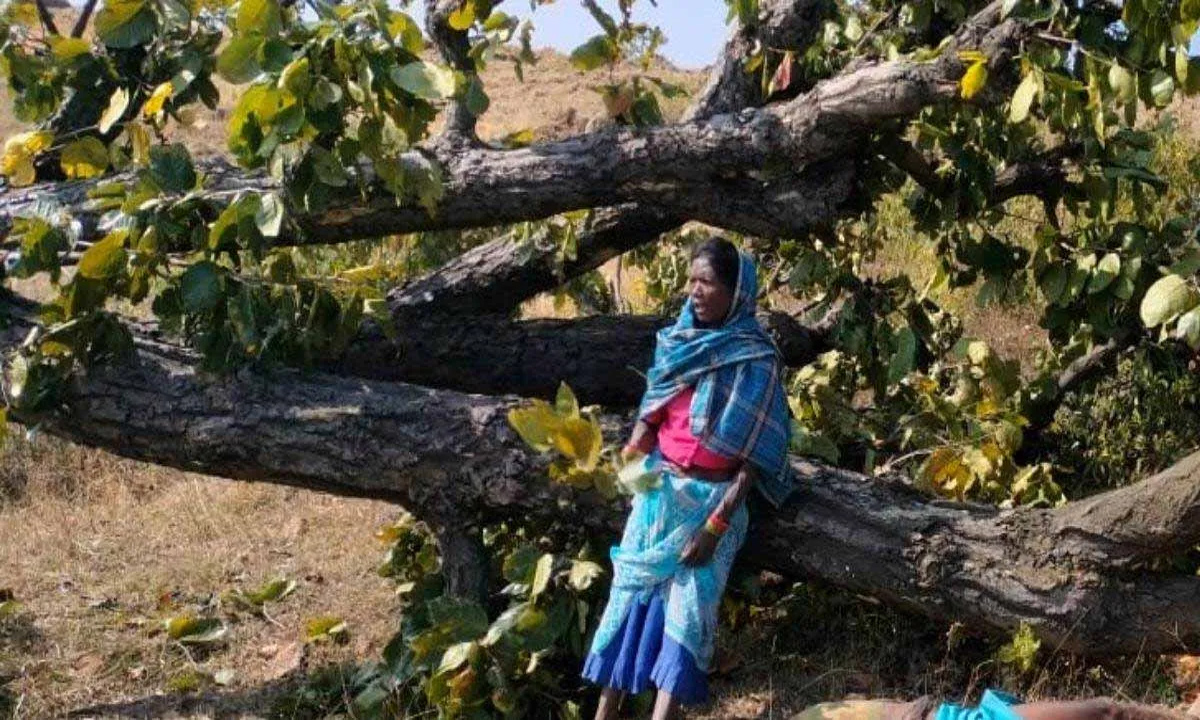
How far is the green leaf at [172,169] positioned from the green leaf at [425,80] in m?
0.82

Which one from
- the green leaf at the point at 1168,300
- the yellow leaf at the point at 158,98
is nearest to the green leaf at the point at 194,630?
the yellow leaf at the point at 158,98

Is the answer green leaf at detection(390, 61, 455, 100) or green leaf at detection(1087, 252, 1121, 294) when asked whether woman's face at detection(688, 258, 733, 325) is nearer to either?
green leaf at detection(390, 61, 455, 100)

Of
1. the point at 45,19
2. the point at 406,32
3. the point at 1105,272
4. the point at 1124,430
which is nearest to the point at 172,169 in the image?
the point at 406,32

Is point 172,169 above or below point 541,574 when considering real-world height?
above

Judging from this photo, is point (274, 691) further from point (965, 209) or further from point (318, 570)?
point (965, 209)

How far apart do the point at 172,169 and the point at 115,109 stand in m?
0.33

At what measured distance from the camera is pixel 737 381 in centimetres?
360

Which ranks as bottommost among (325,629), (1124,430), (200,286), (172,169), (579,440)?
(325,629)

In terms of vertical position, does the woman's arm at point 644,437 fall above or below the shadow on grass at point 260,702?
above

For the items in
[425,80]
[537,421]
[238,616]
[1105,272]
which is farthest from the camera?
[238,616]

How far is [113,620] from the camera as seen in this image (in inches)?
194

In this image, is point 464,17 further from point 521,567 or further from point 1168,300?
point 1168,300

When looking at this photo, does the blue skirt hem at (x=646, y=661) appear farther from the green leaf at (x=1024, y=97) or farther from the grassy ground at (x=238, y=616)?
the green leaf at (x=1024, y=97)

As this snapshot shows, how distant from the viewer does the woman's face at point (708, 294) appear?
361 cm
